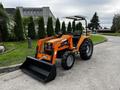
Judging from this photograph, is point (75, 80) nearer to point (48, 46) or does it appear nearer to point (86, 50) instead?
point (48, 46)

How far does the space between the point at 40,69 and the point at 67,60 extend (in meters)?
0.99

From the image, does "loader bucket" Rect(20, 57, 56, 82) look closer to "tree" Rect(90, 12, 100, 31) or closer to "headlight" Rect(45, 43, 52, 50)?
"headlight" Rect(45, 43, 52, 50)

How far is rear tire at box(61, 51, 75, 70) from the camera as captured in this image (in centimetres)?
471

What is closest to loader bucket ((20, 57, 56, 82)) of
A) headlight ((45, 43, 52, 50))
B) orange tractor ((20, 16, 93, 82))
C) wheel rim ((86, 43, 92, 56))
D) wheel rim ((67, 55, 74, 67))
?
orange tractor ((20, 16, 93, 82))

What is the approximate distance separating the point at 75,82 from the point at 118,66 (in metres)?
2.22

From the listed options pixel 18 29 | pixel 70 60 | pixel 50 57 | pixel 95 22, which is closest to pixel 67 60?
pixel 70 60

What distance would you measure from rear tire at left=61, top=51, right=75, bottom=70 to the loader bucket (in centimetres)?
75

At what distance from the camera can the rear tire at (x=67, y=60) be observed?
15.5ft

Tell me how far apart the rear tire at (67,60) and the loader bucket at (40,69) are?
0.75 meters

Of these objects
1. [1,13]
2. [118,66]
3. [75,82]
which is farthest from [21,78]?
[1,13]

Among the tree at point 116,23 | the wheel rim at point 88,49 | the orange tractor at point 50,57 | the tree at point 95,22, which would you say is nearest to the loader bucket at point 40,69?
the orange tractor at point 50,57

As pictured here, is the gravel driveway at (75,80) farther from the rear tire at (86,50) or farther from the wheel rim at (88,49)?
the wheel rim at (88,49)

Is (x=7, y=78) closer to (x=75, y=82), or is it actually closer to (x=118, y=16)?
(x=75, y=82)

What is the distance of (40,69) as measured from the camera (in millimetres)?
4395
